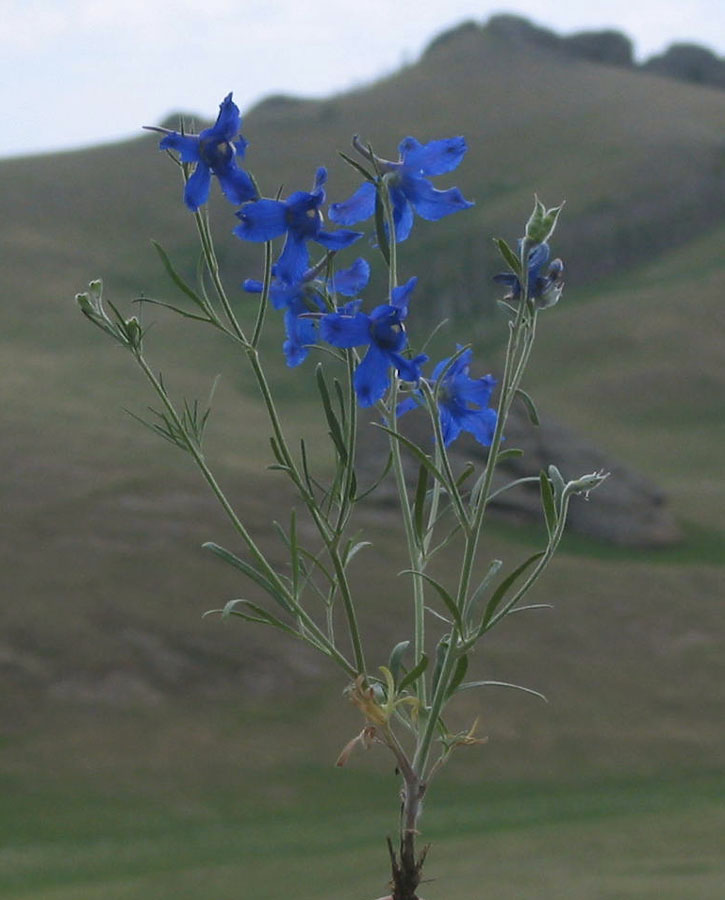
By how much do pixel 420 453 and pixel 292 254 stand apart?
269 millimetres

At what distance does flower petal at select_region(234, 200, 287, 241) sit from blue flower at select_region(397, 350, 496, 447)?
10.8 inches

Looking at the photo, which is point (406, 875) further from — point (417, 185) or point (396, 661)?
point (417, 185)

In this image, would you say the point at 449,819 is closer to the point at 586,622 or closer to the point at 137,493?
the point at 586,622

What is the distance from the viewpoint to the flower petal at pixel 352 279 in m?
1.49

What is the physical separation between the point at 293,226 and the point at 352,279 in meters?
0.13

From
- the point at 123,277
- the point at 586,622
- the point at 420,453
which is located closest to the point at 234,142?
the point at 420,453

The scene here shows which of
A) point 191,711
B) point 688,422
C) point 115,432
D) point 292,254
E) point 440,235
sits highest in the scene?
point 440,235

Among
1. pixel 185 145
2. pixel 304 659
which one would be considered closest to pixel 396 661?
pixel 185 145

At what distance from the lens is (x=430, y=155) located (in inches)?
57.3

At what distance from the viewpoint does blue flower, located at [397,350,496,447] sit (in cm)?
151

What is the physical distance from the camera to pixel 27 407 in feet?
68.5

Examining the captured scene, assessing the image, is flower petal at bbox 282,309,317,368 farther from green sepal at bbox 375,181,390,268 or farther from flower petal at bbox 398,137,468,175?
flower petal at bbox 398,137,468,175

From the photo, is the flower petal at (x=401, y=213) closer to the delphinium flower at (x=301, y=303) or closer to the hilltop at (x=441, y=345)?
the delphinium flower at (x=301, y=303)

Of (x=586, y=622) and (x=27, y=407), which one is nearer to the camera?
(x=586, y=622)
